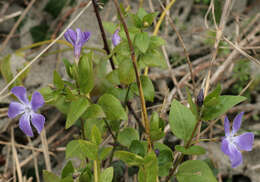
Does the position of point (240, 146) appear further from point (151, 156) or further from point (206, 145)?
point (206, 145)

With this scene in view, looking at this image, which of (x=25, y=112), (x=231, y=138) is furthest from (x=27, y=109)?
(x=231, y=138)

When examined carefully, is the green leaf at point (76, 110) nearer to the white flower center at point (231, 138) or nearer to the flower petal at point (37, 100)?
the flower petal at point (37, 100)

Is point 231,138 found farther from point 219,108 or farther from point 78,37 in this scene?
point 78,37

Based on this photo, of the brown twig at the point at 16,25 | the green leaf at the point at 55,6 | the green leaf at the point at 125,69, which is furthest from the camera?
the green leaf at the point at 55,6

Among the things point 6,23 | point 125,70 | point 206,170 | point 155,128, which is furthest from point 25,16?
point 206,170

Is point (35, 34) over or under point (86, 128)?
over

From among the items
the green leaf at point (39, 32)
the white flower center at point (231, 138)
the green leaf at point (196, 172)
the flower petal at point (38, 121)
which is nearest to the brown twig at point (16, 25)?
the green leaf at point (39, 32)

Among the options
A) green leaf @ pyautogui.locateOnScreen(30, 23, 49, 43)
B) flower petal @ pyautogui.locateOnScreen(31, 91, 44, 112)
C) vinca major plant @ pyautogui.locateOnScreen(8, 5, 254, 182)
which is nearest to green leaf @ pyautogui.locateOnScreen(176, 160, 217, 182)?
vinca major plant @ pyautogui.locateOnScreen(8, 5, 254, 182)
